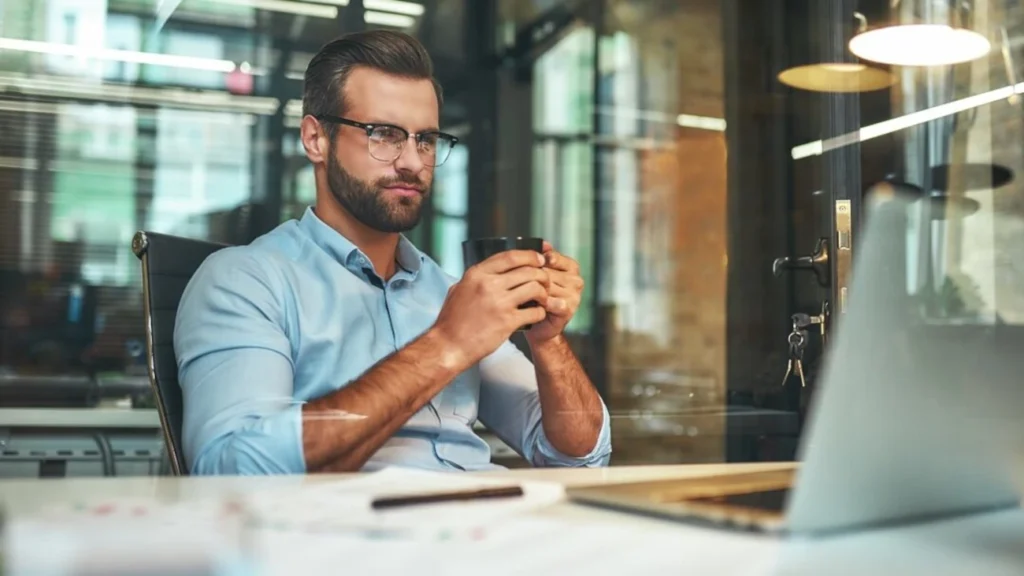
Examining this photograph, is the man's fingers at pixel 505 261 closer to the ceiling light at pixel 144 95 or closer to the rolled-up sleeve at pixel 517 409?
Result: the rolled-up sleeve at pixel 517 409

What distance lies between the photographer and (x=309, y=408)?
1.12 m

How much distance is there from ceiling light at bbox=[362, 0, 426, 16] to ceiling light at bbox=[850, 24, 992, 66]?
1401 mm

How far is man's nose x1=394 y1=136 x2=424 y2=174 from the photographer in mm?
1475

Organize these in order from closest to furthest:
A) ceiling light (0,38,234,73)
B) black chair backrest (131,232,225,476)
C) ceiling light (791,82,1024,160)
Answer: black chair backrest (131,232,225,476)
ceiling light (791,82,1024,160)
ceiling light (0,38,234,73)

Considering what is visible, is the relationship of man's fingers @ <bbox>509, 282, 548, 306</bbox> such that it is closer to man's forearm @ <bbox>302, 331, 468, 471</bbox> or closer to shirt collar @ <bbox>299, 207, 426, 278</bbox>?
man's forearm @ <bbox>302, 331, 468, 471</bbox>

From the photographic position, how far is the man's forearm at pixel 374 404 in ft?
3.60

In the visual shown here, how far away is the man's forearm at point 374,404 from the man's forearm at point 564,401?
195 mm

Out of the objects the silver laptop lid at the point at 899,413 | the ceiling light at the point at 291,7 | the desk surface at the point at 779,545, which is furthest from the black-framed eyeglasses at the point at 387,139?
the ceiling light at the point at 291,7

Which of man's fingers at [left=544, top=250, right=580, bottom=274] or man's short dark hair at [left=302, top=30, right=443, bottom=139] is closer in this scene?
man's fingers at [left=544, top=250, right=580, bottom=274]

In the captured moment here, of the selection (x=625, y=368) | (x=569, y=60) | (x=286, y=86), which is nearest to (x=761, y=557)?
(x=286, y=86)

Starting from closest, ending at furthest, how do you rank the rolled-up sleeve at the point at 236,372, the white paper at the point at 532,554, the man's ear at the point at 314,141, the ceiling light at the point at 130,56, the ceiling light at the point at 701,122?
the white paper at the point at 532,554 → the rolled-up sleeve at the point at 236,372 → the man's ear at the point at 314,141 → the ceiling light at the point at 130,56 → the ceiling light at the point at 701,122

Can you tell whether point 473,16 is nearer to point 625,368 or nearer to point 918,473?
point 625,368

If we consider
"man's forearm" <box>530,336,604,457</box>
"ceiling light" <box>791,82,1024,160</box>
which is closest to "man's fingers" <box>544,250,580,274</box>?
"man's forearm" <box>530,336,604,457</box>

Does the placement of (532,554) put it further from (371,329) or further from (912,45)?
(912,45)
